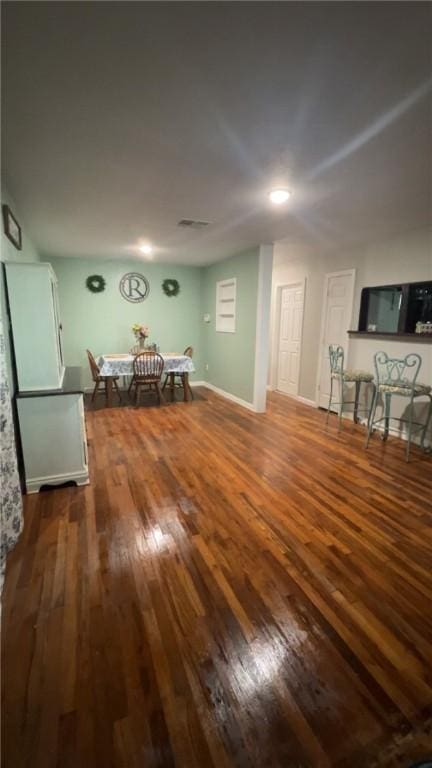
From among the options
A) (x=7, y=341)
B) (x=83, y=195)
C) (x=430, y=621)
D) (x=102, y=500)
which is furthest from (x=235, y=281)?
(x=430, y=621)

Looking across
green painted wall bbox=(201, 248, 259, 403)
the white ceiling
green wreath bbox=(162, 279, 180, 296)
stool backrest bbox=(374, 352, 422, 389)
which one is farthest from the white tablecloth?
stool backrest bbox=(374, 352, 422, 389)

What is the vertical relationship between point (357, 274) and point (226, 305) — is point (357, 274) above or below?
above

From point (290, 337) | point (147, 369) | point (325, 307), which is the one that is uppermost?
point (325, 307)

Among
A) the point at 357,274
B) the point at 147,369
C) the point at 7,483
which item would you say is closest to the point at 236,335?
the point at 147,369

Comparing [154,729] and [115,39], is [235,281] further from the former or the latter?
[154,729]

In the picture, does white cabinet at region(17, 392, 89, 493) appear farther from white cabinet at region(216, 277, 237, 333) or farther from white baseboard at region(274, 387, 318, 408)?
white baseboard at region(274, 387, 318, 408)

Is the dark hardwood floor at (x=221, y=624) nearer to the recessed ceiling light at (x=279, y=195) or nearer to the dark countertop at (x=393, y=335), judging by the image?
the dark countertop at (x=393, y=335)

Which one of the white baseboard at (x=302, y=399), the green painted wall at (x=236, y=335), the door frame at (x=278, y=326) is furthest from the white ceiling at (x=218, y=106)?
the white baseboard at (x=302, y=399)

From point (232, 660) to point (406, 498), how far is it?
1.91m

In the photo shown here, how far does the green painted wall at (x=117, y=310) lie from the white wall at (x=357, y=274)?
171cm

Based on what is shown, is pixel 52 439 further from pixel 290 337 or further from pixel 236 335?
pixel 290 337

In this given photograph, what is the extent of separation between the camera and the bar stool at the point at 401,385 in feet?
11.0

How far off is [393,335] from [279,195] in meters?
2.25

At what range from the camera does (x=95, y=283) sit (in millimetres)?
5723
